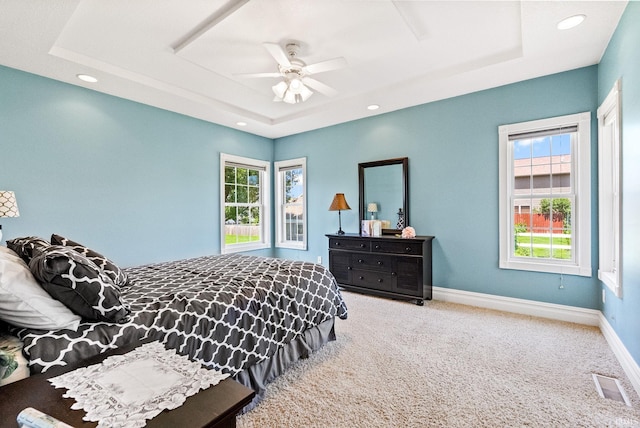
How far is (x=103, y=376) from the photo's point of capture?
1.06 m

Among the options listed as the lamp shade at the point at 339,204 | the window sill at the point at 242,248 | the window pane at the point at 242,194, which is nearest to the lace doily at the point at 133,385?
the lamp shade at the point at 339,204

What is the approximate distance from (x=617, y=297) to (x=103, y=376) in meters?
3.45

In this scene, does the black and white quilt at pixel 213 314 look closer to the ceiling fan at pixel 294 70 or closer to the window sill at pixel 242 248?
the ceiling fan at pixel 294 70

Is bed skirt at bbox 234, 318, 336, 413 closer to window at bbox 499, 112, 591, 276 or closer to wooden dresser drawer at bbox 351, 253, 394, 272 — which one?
wooden dresser drawer at bbox 351, 253, 394, 272

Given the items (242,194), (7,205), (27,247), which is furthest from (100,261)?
(242,194)

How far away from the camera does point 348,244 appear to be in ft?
14.5

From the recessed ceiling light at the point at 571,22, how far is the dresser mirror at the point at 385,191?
2131mm

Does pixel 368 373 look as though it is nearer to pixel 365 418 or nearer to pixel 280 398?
pixel 365 418

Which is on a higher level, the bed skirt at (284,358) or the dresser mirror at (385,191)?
the dresser mirror at (385,191)

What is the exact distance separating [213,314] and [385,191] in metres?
3.32

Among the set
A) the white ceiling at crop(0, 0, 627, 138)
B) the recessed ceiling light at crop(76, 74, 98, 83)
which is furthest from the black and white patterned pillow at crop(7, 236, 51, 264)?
the recessed ceiling light at crop(76, 74, 98, 83)

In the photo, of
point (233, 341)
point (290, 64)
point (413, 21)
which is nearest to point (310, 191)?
point (290, 64)

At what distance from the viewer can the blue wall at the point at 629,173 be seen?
204 centimetres

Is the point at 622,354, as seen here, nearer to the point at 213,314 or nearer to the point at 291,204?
the point at 213,314
